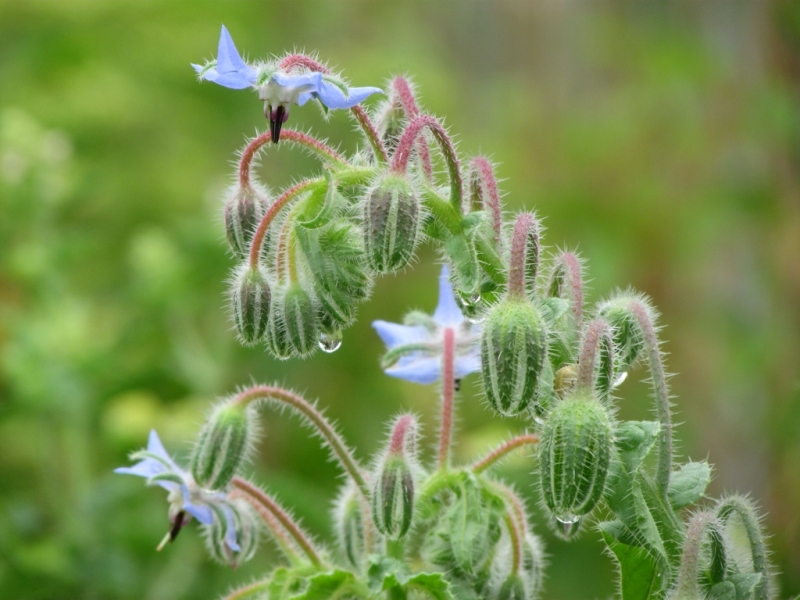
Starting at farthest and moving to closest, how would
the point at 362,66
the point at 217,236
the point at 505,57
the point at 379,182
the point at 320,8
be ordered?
the point at 505,57
the point at 320,8
the point at 362,66
the point at 217,236
the point at 379,182

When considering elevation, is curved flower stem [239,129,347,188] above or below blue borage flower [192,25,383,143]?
below

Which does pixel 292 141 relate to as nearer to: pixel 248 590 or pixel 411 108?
pixel 411 108

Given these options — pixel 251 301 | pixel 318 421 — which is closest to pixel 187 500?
pixel 318 421

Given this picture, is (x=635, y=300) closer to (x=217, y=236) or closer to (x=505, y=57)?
(x=217, y=236)

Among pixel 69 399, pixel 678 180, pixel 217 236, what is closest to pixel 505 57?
pixel 678 180

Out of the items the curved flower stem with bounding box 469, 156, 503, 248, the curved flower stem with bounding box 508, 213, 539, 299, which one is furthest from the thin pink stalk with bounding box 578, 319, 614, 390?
the curved flower stem with bounding box 469, 156, 503, 248

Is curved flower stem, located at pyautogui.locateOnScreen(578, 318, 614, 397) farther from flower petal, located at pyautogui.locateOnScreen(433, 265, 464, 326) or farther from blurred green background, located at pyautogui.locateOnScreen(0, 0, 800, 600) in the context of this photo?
blurred green background, located at pyautogui.locateOnScreen(0, 0, 800, 600)

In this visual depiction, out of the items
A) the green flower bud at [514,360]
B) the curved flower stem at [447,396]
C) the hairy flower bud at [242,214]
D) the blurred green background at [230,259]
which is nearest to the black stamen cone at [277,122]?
the hairy flower bud at [242,214]
